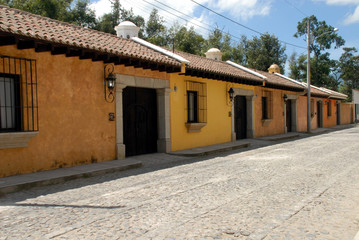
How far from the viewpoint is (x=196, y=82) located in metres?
13.4

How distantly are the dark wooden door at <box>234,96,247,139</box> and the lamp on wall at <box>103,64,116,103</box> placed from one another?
8.64 metres

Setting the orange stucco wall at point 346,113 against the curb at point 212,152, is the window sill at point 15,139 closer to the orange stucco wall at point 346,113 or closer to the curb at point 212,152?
the curb at point 212,152

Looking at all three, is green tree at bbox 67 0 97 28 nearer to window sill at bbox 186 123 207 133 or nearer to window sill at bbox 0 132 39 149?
window sill at bbox 186 123 207 133

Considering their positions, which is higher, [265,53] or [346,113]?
[265,53]

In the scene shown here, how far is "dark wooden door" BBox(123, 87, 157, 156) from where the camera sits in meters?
10.9

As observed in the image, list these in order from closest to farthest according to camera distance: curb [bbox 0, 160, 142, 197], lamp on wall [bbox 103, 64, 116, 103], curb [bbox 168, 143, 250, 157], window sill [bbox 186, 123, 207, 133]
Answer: curb [bbox 0, 160, 142, 197] → lamp on wall [bbox 103, 64, 116, 103] → curb [bbox 168, 143, 250, 157] → window sill [bbox 186, 123, 207, 133]

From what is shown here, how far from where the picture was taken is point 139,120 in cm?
1141

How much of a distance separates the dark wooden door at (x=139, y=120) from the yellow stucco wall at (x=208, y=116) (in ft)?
2.44

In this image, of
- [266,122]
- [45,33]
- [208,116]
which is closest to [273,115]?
[266,122]

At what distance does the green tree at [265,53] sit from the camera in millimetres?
44094

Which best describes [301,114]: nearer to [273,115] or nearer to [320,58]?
[273,115]

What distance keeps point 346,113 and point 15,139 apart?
117 ft

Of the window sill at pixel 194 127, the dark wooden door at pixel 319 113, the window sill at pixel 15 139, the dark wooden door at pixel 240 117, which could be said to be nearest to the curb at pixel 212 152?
the window sill at pixel 194 127

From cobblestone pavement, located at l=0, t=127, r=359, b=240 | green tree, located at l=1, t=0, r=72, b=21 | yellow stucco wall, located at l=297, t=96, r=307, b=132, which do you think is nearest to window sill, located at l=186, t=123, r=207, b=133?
cobblestone pavement, located at l=0, t=127, r=359, b=240
